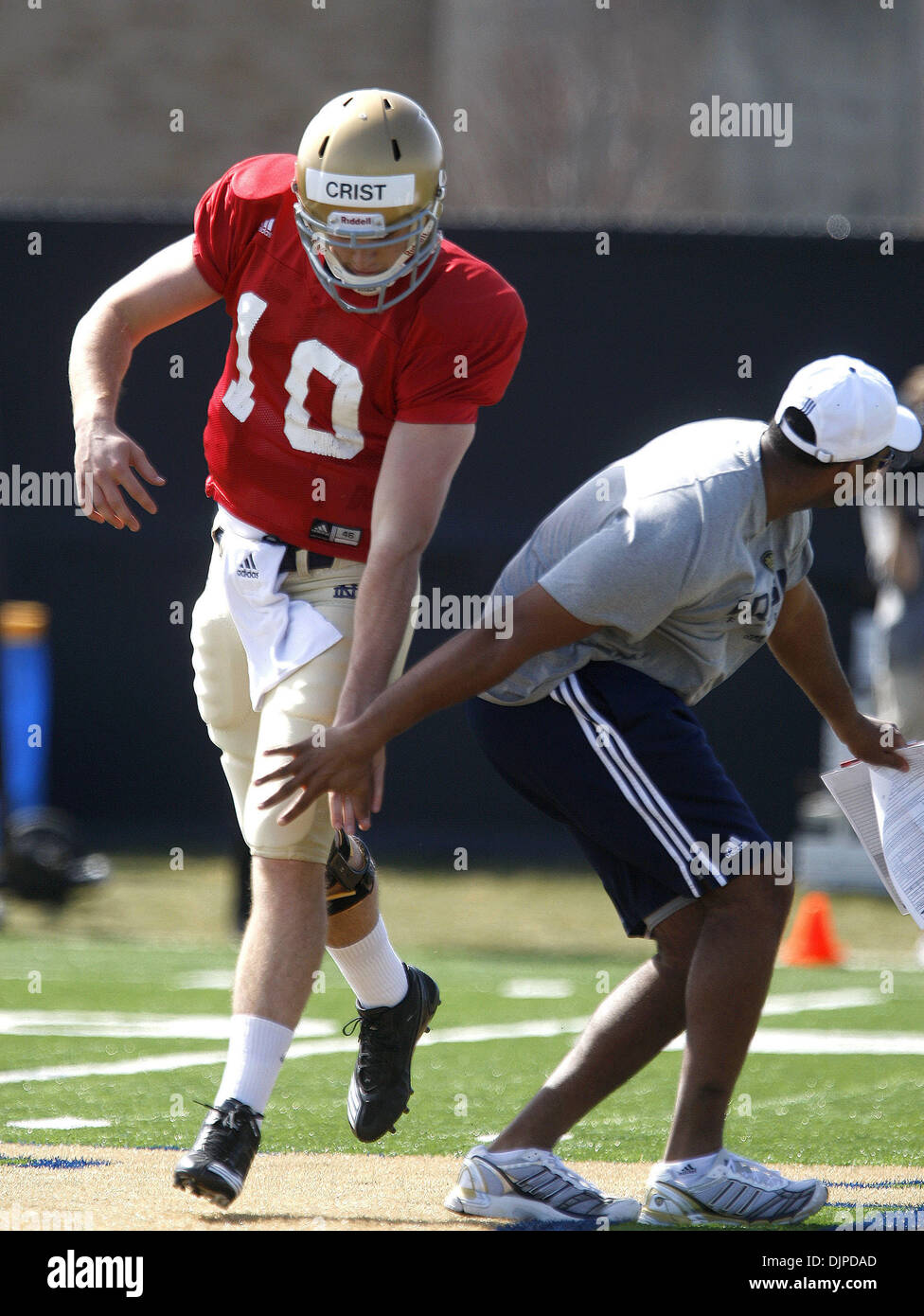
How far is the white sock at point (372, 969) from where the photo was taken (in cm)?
462

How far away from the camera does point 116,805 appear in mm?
11773

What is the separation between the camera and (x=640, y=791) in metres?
3.92

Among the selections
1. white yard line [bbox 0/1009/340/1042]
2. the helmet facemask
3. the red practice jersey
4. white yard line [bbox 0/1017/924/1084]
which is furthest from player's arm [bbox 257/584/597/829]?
white yard line [bbox 0/1009/340/1042]

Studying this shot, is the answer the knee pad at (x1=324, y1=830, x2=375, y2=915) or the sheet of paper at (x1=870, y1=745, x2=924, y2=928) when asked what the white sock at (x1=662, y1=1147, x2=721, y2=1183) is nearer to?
the sheet of paper at (x1=870, y1=745, x2=924, y2=928)

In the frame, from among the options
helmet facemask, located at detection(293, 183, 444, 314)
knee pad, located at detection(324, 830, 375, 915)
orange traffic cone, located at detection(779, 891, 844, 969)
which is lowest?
orange traffic cone, located at detection(779, 891, 844, 969)

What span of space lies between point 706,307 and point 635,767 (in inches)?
319

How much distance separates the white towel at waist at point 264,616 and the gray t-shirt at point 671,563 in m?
0.43

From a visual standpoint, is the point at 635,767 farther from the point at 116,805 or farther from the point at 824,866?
the point at 116,805

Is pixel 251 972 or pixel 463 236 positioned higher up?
pixel 463 236

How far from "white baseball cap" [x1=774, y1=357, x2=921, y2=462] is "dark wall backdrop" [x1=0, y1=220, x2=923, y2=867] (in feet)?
24.4

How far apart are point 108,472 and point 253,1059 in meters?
1.27

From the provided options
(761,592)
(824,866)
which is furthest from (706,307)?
(761,592)

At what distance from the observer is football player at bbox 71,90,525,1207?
12.8 ft
